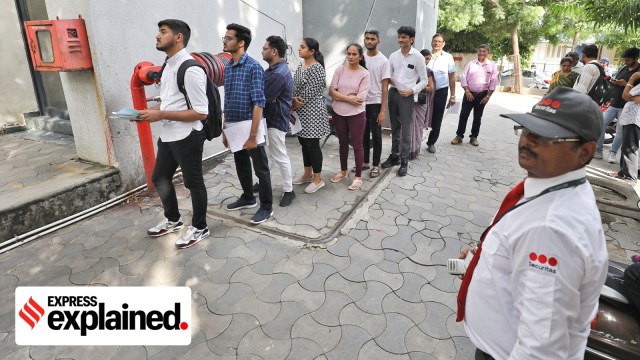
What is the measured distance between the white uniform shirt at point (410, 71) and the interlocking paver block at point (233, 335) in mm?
3466

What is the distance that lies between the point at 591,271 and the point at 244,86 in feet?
9.29

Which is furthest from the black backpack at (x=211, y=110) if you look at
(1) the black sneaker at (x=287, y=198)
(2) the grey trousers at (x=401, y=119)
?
(2) the grey trousers at (x=401, y=119)

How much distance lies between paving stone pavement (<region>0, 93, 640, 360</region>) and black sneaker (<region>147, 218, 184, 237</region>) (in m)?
0.10

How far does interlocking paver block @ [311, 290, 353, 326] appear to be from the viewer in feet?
7.74

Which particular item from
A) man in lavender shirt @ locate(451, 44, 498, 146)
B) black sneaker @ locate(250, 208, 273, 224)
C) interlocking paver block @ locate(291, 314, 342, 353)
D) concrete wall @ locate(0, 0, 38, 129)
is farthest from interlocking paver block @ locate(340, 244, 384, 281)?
concrete wall @ locate(0, 0, 38, 129)

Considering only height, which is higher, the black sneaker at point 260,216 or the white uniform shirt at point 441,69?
the white uniform shirt at point 441,69

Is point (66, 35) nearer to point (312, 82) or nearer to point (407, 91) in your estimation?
point (312, 82)

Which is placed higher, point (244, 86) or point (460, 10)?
point (460, 10)

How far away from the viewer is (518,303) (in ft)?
3.51

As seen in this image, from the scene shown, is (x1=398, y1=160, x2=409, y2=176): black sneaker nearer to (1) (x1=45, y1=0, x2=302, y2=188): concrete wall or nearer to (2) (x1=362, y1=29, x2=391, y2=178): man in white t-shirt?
(2) (x1=362, y1=29, x2=391, y2=178): man in white t-shirt

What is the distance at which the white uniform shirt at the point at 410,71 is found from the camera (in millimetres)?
4652

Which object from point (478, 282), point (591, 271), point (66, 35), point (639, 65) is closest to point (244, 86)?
point (66, 35)

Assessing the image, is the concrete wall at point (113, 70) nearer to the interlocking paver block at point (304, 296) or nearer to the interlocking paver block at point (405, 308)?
the interlocking paver block at point (304, 296)

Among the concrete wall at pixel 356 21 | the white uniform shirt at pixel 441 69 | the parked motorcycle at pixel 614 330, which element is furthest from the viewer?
the concrete wall at pixel 356 21
